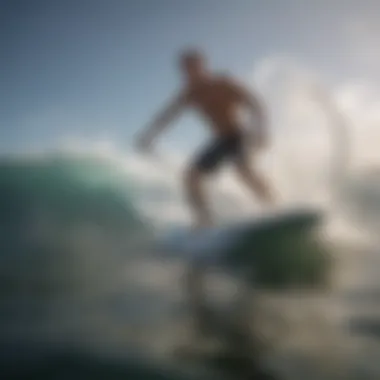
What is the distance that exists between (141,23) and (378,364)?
96cm

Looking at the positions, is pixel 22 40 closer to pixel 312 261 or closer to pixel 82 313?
pixel 82 313

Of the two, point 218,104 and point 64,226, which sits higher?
point 218,104

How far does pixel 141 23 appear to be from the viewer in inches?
60.9

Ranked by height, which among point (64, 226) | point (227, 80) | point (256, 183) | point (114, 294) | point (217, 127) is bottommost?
point (114, 294)

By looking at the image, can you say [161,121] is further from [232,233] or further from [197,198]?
[232,233]

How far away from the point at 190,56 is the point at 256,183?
342 millimetres

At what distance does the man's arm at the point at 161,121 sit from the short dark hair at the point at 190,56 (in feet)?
0.28

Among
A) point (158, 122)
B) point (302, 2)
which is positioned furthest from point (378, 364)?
point (302, 2)

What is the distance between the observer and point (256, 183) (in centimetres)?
145

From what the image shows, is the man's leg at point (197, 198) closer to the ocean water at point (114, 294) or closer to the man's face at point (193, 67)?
the ocean water at point (114, 294)

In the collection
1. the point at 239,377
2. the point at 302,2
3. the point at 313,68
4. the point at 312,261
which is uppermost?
the point at 302,2

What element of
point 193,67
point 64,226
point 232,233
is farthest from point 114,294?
point 193,67

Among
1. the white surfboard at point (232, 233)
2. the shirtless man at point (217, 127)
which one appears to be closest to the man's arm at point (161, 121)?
the shirtless man at point (217, 127)

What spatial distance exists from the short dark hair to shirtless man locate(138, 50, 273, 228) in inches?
0.5
